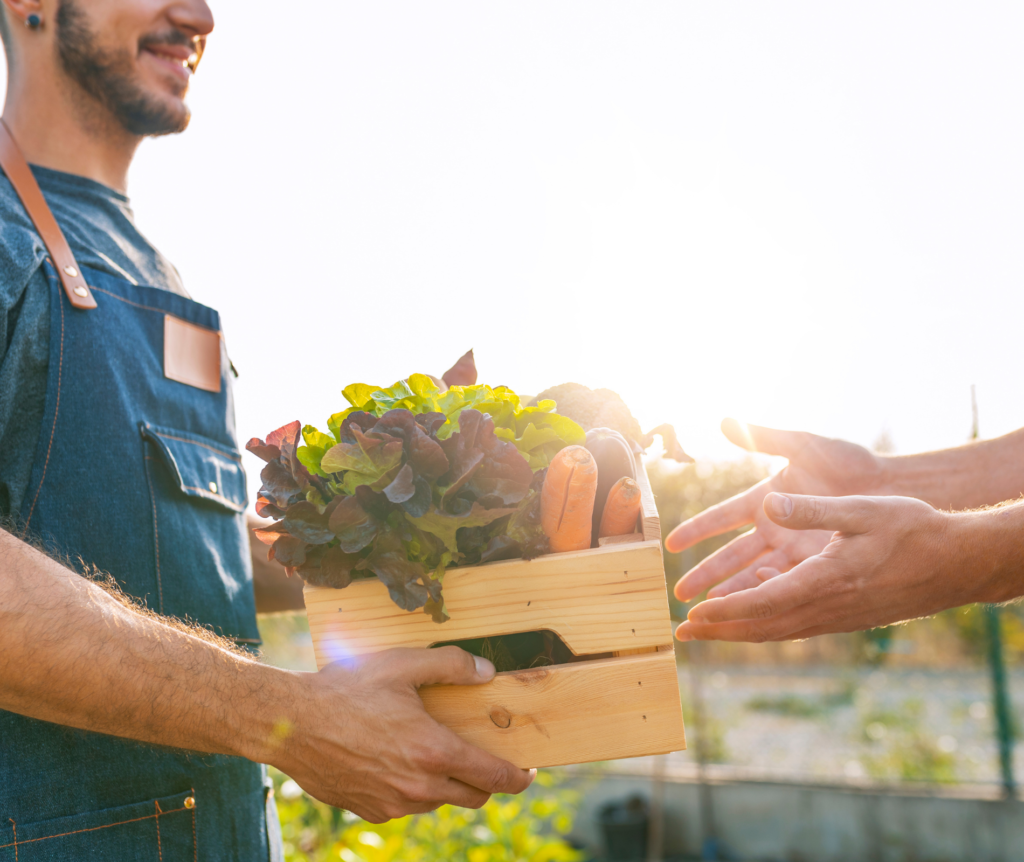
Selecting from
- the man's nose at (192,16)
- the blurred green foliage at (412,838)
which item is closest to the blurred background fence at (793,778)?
the blurred green foliage at (412,838)

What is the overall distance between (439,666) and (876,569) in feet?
3.12

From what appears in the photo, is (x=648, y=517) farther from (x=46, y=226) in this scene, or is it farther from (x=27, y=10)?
(x=27, y=10)

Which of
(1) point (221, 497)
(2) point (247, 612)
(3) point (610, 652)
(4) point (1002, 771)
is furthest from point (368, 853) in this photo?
(4) point (1002, 771)

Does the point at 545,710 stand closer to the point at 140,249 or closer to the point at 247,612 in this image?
the point at 247,612

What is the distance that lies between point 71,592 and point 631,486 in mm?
939

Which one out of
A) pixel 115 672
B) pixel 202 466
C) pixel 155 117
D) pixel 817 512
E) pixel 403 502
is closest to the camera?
pixel 115 672

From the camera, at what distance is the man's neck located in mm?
1746

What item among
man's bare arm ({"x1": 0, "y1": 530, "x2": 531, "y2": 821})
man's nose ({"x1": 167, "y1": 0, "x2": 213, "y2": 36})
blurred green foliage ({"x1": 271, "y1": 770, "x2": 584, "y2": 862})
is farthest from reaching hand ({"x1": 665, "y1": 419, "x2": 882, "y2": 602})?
blurred green foliage ({"x1": 271, "y1": 770, "x2": 584, "y2": 862})

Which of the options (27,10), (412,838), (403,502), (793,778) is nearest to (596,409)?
(403,502)

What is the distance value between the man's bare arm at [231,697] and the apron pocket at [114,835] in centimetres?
32

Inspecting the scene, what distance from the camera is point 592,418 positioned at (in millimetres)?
1702

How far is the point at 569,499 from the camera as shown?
4.30 feet

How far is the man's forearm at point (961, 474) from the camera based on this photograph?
6.98 feet

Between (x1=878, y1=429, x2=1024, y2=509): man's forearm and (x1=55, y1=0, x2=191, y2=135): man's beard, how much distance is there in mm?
2230
